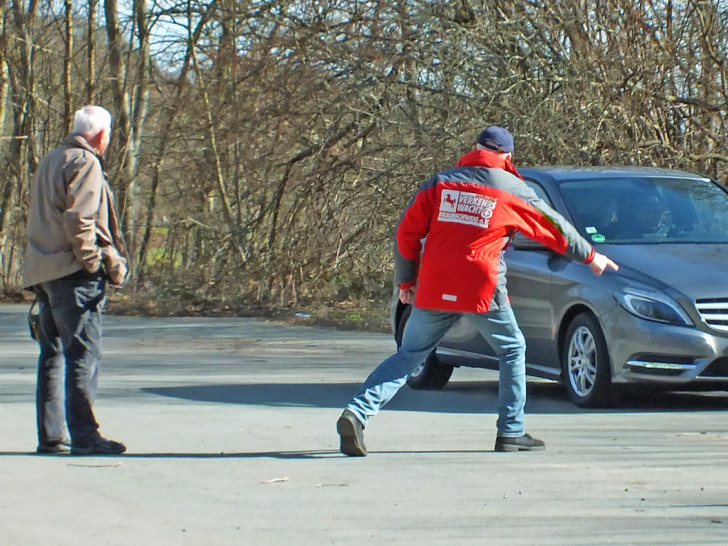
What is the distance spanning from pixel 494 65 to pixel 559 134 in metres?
1.30

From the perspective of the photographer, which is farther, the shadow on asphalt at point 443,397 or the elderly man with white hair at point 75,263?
the shadow on asphalt at point 443,397

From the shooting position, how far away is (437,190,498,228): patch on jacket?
23.5ft

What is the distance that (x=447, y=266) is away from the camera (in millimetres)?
7195

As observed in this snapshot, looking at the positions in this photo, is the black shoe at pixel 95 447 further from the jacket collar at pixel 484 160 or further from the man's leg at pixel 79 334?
the jacket collar at pixel 484 160

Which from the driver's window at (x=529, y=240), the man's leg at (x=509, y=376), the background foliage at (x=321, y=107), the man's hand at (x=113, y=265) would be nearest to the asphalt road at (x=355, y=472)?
the man's leg at (x=509, y=376)

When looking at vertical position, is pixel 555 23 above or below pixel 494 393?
above

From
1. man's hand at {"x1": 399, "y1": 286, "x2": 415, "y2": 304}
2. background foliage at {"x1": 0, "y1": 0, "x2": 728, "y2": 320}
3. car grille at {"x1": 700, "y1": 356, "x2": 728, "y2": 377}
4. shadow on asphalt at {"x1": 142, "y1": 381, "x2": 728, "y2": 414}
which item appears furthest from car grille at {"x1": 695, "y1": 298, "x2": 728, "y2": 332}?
background foliage at {"x1": 0, "y1": 0, "x2": 728, "y2": 320}

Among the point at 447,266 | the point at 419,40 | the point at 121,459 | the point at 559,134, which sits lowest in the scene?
the point at 121,459

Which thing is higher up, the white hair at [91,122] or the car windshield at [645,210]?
the white hair at [91,122]

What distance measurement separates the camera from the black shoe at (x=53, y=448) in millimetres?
7406

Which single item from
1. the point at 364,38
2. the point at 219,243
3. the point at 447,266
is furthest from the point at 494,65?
the point at 447,266

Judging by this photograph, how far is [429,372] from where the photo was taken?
10.5 m

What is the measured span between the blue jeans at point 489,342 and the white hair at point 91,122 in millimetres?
1886

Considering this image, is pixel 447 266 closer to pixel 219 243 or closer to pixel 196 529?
pixel 196 529
